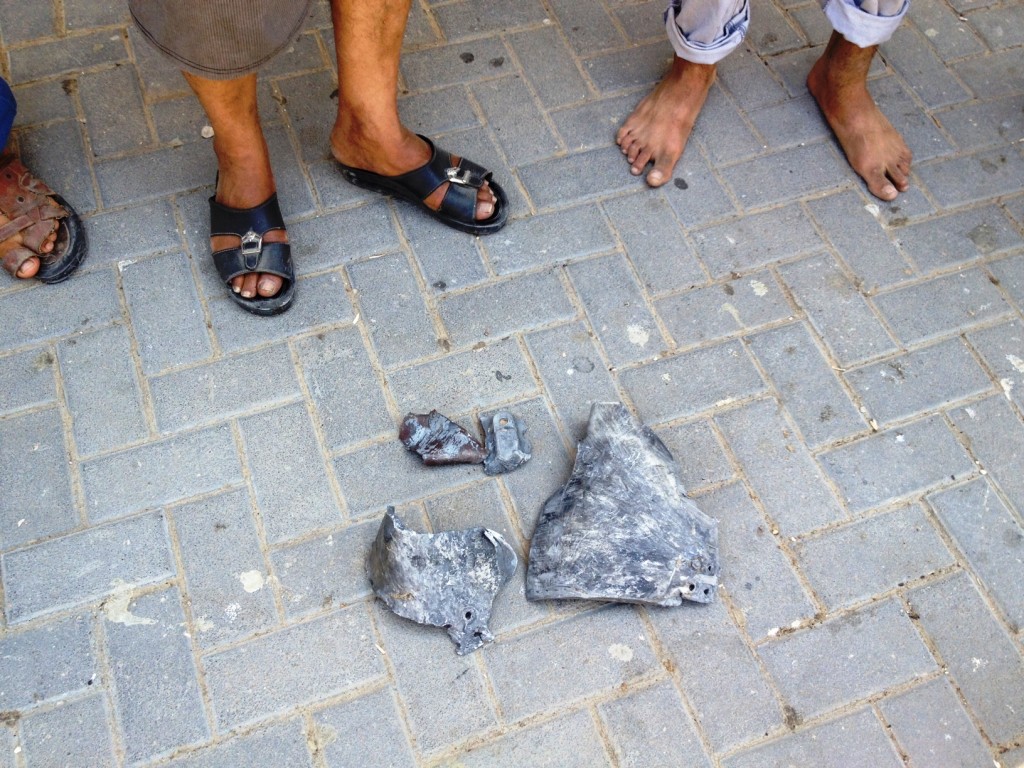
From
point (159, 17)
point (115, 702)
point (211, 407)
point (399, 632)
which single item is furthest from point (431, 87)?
point (115, 702)

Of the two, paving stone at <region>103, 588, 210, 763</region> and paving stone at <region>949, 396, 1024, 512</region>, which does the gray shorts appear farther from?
paving stone at <region>949, 396, 1024, 512</region>

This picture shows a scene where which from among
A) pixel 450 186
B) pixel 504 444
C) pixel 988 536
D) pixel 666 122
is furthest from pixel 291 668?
pixel 666 122

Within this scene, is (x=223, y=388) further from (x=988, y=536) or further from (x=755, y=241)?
(x=988, y=536)

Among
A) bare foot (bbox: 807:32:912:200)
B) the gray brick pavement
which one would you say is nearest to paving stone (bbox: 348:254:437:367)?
the gray brick pavement

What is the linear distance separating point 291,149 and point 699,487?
6.00ft

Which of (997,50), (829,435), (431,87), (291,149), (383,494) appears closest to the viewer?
(383,494)

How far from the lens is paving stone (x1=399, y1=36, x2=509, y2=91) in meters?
3.18

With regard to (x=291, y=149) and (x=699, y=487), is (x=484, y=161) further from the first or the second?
(x=699, y=487)

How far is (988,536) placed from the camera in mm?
2381

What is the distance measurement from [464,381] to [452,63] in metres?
1.42

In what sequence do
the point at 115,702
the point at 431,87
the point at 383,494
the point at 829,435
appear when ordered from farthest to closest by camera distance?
the point at 431,87 < the point at 829,435 < the point at 383,494 < the point at 115,702

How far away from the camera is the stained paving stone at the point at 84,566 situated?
215 cm

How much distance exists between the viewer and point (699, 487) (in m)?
2.41

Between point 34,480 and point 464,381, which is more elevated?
point 464,381
